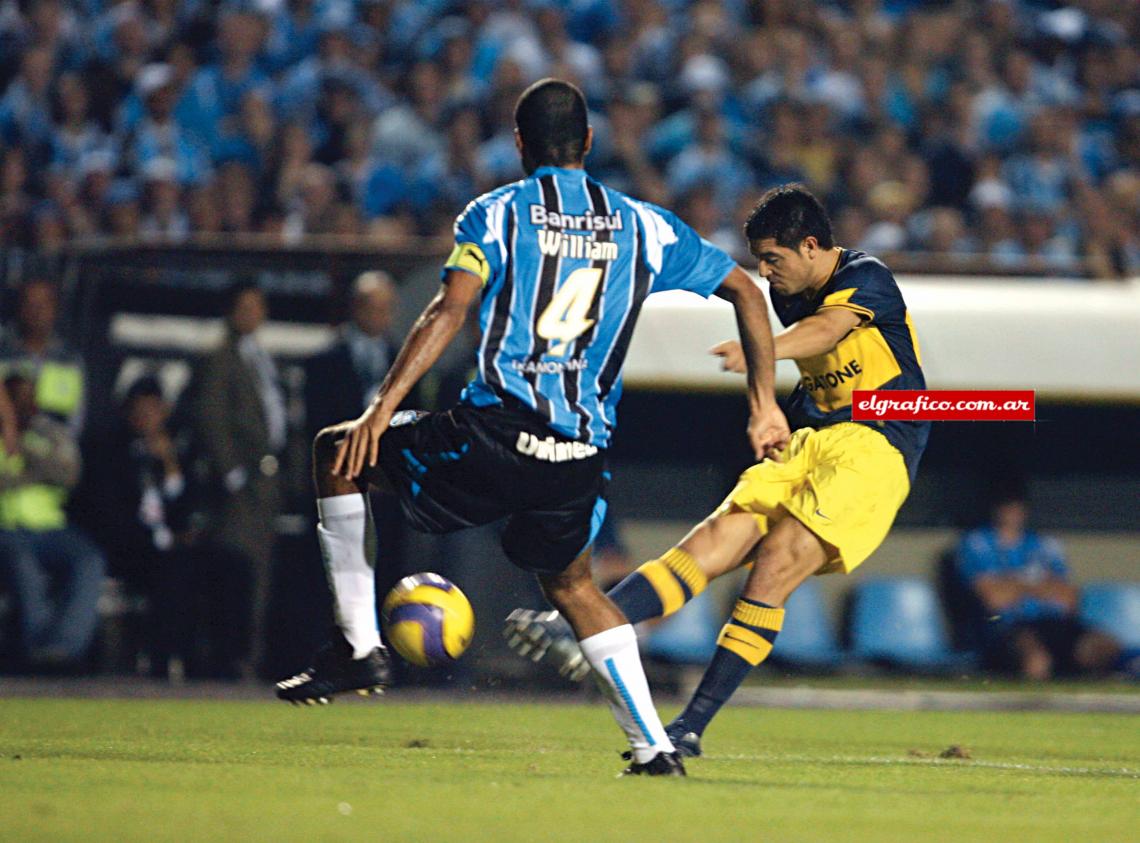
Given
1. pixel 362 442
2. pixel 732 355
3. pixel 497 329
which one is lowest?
pixel 362 442

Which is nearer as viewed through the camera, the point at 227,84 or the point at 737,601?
the point at 737,601

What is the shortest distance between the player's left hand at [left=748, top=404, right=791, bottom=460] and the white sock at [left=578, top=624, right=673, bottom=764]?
0.73 meters

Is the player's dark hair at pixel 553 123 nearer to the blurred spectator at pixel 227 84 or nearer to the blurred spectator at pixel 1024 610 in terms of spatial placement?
the blurred spectator at pixel 1024 610

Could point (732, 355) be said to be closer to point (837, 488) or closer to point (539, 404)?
point (837, 488)

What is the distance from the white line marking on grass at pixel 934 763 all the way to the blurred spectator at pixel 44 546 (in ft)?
17.1

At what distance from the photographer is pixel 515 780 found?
19.7 ft

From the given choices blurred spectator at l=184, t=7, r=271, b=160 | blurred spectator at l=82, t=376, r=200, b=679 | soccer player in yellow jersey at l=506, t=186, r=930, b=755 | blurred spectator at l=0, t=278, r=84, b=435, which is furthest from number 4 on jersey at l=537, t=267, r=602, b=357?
blurred spectator at l=184, t=7, r=271, b=160

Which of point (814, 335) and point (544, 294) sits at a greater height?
point (544, 294)

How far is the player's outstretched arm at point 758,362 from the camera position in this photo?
20.0ft

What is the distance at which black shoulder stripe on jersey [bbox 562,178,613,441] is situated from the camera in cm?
604

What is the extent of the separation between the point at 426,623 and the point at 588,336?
1.15m

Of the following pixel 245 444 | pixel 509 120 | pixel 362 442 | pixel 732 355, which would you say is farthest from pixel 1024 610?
pixel 362 442

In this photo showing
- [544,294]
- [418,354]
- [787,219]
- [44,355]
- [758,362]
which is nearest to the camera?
[418,354]

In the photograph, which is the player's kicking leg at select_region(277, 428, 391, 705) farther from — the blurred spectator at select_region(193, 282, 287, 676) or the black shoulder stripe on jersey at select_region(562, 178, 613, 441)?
the blurred spectator at select_region(193, 282, 287, 676)
